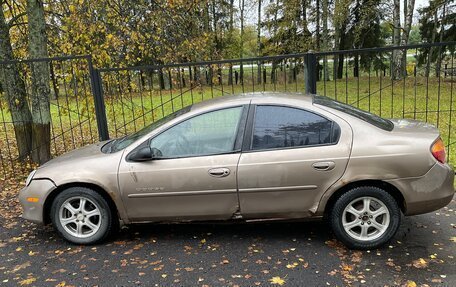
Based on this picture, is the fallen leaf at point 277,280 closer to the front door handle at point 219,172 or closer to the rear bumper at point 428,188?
the front door handle at point 219,172

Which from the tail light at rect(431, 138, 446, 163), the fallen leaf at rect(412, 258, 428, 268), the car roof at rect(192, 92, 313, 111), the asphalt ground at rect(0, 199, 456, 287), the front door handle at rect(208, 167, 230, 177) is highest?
the car roof at rect(192, 92, 313, 111)

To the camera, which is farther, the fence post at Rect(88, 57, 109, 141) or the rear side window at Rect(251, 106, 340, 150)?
the fence post at Rect(88, 57, 109, 141)

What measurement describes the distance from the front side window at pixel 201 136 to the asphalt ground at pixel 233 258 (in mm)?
1012

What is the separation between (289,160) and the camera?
3.87 metres

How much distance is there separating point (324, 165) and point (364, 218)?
66 centimetres

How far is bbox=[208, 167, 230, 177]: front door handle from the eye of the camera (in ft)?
12.9

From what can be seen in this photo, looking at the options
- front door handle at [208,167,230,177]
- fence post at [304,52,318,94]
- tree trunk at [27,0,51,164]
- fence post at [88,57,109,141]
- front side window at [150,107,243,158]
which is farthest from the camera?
tree trunk at [27,0,51,164]

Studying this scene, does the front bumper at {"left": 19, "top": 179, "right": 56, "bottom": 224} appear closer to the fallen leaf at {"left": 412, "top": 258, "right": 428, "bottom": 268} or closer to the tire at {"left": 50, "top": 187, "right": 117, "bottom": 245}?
the tire at {"left": 50, "top": 187, "right": 117, "bottom": 245}

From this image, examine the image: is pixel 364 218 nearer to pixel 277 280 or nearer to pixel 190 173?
pixel 277 280

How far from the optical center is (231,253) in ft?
13.2

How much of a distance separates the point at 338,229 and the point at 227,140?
138 centimetres

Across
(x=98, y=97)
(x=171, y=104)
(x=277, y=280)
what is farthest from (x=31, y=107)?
(x=277, y=280)

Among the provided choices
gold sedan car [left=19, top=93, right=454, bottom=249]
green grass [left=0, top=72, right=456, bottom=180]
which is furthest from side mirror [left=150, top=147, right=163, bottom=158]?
green grass [left=0, top=72, right=456, bottom=180]

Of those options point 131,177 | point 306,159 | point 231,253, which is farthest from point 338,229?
point 131,177
